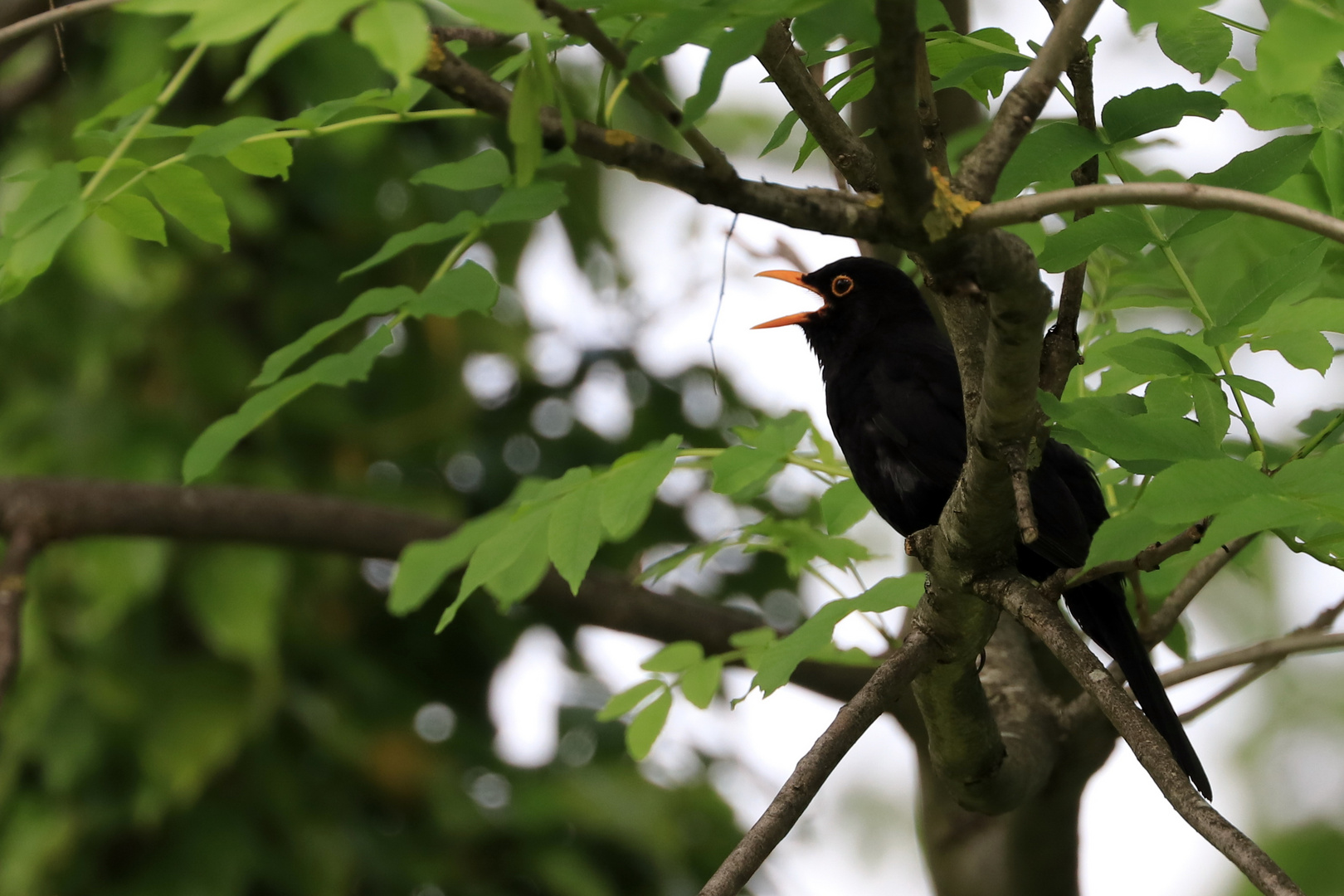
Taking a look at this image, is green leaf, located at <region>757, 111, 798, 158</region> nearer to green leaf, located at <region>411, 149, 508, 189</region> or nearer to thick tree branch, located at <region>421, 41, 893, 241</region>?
green leaf, located at <region>411, 149, 508, 189</region>

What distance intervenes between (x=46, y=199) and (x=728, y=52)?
2.94ft

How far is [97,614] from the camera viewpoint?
4.07 metres

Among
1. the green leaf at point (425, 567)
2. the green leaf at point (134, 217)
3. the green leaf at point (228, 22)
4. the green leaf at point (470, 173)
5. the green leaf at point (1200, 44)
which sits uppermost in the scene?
the green leaf at point (1200, 44)

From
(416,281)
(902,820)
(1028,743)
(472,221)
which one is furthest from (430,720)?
(902,820)

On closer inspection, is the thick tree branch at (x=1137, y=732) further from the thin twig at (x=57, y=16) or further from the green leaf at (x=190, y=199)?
the thin twig at (x=57, y=16)

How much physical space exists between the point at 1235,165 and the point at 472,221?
104cm

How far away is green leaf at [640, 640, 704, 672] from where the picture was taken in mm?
2557

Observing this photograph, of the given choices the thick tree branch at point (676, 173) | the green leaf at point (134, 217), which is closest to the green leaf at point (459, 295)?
the green leaf at point (134, 217)

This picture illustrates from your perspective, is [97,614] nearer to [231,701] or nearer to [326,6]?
[231,701]

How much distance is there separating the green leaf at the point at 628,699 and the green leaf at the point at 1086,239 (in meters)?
1.23

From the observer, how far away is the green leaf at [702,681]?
246cm

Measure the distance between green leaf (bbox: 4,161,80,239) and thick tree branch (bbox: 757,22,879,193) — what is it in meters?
0.88

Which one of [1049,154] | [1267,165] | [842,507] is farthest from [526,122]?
[842,507]

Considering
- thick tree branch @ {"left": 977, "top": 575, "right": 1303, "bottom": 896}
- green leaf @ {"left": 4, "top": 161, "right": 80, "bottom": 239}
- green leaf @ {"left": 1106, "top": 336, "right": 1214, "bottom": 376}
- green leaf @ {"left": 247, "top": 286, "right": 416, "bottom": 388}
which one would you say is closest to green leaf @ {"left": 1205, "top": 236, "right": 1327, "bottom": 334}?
green leaf @ {"left": 1106, "top": 336, "right": 1214, "bottom": 376}
